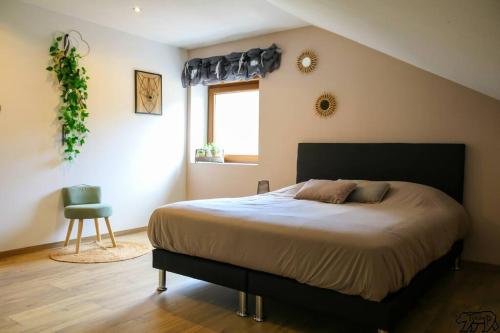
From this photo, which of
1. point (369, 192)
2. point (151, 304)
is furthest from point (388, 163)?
point (151, 304)

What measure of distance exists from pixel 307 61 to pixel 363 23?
233cm

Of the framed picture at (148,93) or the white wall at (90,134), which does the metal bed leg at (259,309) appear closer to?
the white wall at (90,134)

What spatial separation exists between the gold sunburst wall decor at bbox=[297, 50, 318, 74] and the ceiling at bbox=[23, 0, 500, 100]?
1.10 feet

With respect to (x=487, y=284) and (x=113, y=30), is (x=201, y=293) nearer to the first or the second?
(x=487, y=284)

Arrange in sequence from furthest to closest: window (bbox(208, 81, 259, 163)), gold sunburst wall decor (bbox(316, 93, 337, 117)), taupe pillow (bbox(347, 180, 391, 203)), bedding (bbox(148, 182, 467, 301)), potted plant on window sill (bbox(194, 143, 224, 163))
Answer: potted plant on window sill (bbox(194, 143, 224, 163))
window (bbox(208, 81, 259, 163))
gold sunburst wall decor (bbox(316, 93, 337, 117))
taupe pillow (bbox(347, 180, 391, 203))
bedding (bbox(148, 182, 467, 301))

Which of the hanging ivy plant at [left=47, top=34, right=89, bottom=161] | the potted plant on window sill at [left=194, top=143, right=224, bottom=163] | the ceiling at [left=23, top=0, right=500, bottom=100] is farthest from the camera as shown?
the potted plant on window sill at [left=194, top=143, right=224, bottom=163]

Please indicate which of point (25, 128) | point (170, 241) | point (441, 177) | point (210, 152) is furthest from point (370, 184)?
point (25, 128)

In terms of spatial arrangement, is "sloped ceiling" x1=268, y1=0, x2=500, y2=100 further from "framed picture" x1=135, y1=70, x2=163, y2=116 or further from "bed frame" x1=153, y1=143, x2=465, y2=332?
"framed picture" x1=135, y1=70, x2=163, y2=116

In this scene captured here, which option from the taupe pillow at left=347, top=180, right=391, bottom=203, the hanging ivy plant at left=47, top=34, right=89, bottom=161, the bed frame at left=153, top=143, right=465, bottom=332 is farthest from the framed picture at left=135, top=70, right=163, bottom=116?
the taupe pillow at left=347, top=180, right=391, bottom=203

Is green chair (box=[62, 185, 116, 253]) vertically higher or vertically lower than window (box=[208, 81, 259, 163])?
lower

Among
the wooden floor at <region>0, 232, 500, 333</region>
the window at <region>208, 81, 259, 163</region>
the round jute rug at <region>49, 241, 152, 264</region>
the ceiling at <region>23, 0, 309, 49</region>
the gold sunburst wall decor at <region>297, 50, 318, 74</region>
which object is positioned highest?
the ceiling at <region>23, 0, 309, 49</region>

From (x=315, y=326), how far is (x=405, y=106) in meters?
2.43

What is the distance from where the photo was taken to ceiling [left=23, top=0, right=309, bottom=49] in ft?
12.7

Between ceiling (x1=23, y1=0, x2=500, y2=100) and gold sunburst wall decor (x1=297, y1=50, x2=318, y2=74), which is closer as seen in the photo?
ceiling (x1=23, y1=0, x2=500, y2=100)
